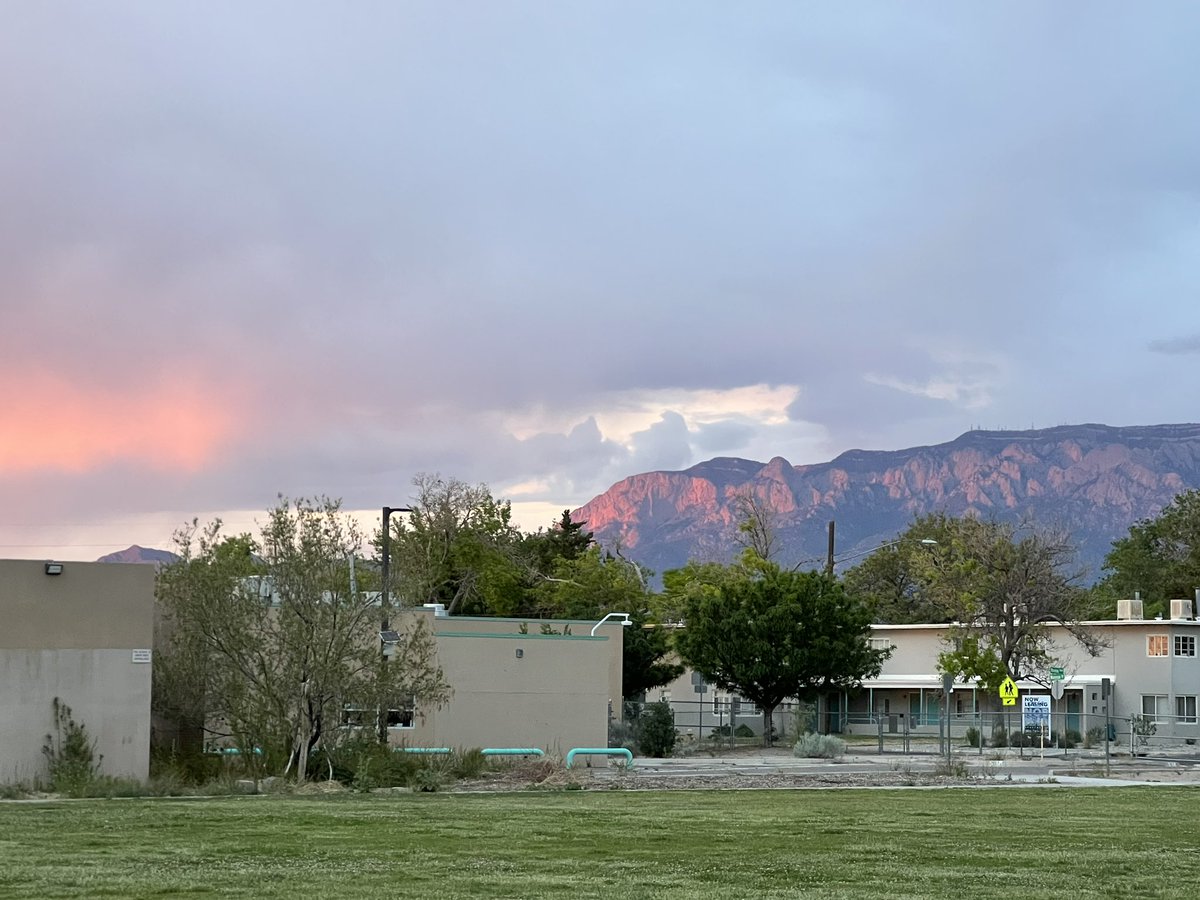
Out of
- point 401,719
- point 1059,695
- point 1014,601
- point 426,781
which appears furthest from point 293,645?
point 1014,601

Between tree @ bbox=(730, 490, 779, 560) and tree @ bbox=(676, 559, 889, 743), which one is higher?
tree @ bbox=(730, 490, 779, 560)

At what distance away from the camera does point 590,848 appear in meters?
19.1

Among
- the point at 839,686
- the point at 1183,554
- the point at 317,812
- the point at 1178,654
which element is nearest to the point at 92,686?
the point at 317,812

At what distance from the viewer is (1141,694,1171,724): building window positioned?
238 feet

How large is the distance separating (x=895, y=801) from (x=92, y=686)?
570 inches

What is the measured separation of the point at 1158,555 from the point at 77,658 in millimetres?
106438

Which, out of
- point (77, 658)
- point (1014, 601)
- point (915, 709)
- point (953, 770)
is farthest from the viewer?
point (915, 709)

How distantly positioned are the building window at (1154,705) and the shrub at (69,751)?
54008mm

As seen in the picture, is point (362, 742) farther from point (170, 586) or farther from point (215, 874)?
point (215, 874)

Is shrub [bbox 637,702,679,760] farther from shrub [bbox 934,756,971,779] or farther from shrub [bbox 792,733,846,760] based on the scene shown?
shrub [bbox 934,756,971,779]

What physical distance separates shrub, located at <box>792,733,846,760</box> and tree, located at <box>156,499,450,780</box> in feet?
66.5

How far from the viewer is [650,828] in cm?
2211

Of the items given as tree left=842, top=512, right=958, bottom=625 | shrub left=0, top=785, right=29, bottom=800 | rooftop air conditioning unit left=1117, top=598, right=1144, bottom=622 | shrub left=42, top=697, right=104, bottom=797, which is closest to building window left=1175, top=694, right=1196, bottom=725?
rooftop air conditioning unit left=1117, top=598, right=1144, bottom=622

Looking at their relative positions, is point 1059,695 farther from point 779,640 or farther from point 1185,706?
point 1185,706
